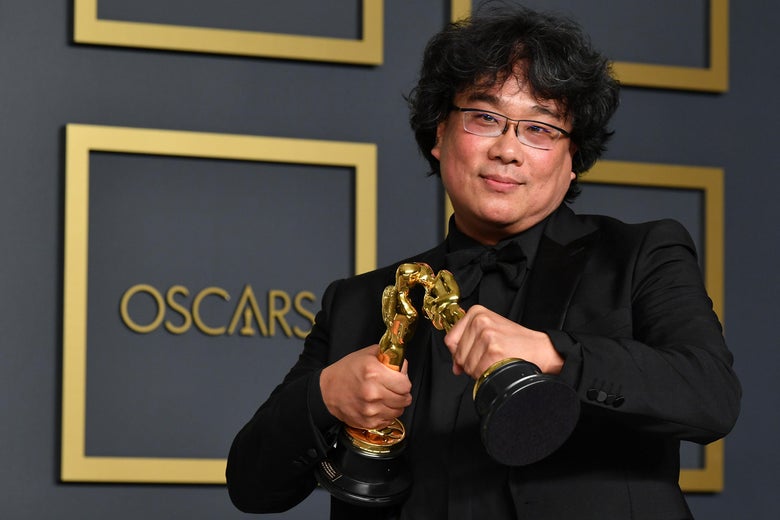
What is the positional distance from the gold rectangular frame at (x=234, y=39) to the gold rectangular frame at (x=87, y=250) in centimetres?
15

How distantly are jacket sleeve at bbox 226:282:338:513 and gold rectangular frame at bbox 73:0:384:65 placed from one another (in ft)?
3.22

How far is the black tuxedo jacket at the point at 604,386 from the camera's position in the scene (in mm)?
1289

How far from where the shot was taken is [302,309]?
98.1 inches

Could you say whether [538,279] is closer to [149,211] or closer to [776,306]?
[149,211]

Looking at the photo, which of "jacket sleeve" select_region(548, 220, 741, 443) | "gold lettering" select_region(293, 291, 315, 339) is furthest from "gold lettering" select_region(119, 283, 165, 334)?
"jacket sleeve" select_region(548, 220, 741, 443)

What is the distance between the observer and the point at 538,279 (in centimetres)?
153

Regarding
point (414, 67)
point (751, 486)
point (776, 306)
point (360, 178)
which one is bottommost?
point (751, 486)

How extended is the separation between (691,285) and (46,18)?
4.61 feet

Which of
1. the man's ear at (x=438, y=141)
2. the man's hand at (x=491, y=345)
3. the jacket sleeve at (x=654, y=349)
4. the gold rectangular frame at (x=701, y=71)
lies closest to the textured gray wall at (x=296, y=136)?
the gold rectangular frame at (x=701, y=71)

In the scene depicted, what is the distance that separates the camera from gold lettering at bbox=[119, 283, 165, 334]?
7.89ft

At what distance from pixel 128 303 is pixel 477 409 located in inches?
52.6

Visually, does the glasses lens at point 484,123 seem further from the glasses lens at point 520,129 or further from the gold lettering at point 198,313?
the gold lettering at point 198,313

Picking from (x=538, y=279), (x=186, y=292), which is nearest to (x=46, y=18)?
(x=186, y=292)

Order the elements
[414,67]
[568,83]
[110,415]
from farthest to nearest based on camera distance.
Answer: [414,67] < [110,415] < [568,83]
